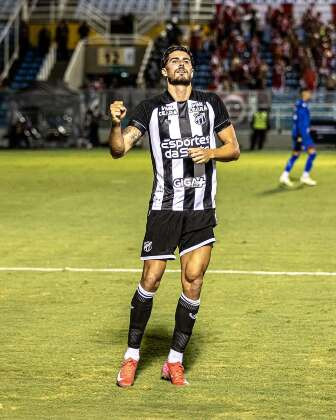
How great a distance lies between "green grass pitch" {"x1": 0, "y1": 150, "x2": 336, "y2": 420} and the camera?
7406 mm

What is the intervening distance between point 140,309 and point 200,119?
1364 mm

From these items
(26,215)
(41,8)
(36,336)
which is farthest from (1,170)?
(41,8)

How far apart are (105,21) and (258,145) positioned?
1509cm

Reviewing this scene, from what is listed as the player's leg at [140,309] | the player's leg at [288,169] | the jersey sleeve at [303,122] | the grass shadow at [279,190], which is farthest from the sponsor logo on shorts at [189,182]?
the jersey sleeve at [303,122]

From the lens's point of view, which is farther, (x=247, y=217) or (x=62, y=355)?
(x=247, y=217)

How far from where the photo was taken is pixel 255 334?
968cm

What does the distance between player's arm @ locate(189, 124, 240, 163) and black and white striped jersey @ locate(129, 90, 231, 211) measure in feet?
0.26

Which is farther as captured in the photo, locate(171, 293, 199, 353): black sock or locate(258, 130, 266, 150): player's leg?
locate(258, 130, 266, 150): player's leg

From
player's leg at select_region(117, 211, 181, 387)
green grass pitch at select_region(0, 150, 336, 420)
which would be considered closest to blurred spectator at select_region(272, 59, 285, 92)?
green grass pitch at select_region(0, 150, 336, 420)

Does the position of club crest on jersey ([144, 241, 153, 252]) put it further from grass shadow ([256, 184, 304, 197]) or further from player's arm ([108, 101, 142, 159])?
grass shadow ([256, 184, 304, 197])

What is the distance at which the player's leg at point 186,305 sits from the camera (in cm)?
790

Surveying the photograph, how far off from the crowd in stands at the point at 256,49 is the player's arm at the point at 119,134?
4063cm

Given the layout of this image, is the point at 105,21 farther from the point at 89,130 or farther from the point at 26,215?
the point at 26,215

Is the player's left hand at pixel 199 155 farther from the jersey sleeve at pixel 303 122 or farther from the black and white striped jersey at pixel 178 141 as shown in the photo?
the jersey sleeve at pixel 303 122
